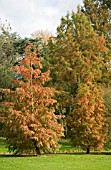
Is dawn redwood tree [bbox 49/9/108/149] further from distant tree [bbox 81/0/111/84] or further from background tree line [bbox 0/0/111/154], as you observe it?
distant tree [bbox 81/0/111/84]

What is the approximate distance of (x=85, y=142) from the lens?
24438 millimetres

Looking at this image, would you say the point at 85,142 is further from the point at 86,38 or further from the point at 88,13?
the point at 88,13

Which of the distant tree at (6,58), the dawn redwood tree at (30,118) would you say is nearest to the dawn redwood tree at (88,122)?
the dawn redwood tree at (30,118)

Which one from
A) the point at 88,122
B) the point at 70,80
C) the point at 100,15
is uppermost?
the point at 100,15

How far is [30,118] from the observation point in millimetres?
21719

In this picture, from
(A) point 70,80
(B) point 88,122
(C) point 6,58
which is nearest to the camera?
(B) point 88,122

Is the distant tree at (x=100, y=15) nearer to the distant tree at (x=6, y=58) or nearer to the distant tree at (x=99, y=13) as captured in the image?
the distant tree at (x=99, y=13)

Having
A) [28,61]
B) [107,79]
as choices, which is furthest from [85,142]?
[107,79]

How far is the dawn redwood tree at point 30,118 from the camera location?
21516 mm

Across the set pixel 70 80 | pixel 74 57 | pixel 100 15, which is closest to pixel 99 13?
pixel 100 15

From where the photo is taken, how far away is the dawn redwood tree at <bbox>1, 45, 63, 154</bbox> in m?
21.5

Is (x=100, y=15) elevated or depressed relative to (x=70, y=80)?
elevated

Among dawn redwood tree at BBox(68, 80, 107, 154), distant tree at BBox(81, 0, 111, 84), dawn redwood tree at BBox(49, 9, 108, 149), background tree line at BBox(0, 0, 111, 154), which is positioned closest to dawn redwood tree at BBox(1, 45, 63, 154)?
background tree line at BBox(0, 0, 111, 154)

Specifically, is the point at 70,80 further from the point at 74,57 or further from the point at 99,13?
the point at 99,13
